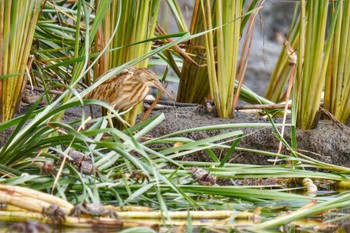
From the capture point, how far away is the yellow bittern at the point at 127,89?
12.3 feet

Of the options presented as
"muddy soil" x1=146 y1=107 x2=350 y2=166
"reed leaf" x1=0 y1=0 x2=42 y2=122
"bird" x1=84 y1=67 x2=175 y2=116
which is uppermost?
"reed leaf" x1=0 y1=0 x2=42 y2=122

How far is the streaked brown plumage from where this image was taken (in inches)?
147

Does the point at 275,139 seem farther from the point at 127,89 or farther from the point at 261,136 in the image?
the point at 127,89

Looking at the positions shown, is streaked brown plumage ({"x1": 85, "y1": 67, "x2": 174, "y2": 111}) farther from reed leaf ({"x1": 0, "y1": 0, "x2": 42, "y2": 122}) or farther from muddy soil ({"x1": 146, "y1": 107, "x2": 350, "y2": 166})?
reed leaf ({"x1": 0, "y1": 0, "x2": 42, "y2": 122})

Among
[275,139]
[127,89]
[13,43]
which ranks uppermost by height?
[13,43]

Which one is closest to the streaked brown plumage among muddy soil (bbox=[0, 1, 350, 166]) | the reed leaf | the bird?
the bird

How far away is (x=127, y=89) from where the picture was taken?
3775 millimetres

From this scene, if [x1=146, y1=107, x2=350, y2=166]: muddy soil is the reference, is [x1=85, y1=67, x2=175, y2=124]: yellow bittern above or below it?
above

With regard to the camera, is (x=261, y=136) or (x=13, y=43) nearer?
(x=13, y=43)

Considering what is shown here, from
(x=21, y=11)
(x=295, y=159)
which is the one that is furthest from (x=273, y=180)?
(x=21, y=11)

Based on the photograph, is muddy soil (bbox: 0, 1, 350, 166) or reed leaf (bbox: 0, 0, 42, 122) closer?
reed leaf (bbox: 0, 0, 42, 122)

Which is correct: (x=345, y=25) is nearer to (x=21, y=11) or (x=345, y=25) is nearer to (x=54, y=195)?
(x=21, y=11)

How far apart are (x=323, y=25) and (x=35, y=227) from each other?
71.4 inches

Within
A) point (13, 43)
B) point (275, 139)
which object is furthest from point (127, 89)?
point (275, 139)
